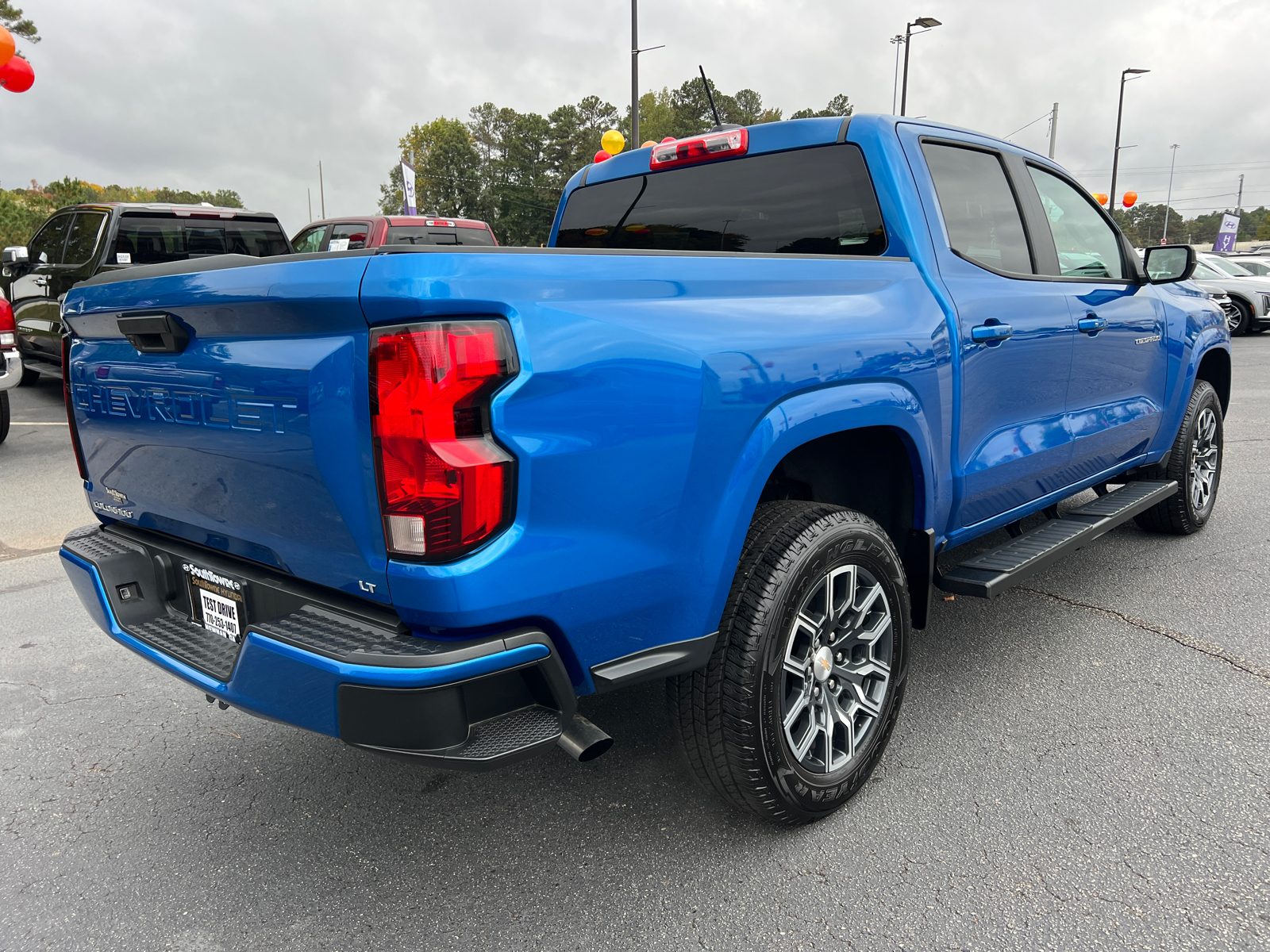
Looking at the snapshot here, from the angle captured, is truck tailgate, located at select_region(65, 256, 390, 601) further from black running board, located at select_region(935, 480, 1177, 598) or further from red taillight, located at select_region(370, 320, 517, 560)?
black running board, located at select_region(935, 480, 1177, 598)

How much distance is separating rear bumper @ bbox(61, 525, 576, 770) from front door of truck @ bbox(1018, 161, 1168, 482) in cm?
263

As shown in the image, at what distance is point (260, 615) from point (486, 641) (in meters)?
0.69

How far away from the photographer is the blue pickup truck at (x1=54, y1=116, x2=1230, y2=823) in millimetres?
1657

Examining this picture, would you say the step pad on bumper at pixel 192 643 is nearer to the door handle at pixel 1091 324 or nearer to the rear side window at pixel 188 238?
the door handle at pixel 1091 324

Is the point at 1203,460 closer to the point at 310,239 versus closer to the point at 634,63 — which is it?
the point at 310,239

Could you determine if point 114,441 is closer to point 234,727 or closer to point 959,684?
point 234,727

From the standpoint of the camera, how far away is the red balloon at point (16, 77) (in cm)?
1337

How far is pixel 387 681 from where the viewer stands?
1638mm

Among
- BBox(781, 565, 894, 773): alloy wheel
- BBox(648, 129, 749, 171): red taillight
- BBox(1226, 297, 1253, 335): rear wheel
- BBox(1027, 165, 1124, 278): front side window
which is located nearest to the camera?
BBox(781, 565, 894, 773): alloy wheel

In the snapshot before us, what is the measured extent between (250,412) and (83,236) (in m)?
9.21

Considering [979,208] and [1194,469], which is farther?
[1194,469]

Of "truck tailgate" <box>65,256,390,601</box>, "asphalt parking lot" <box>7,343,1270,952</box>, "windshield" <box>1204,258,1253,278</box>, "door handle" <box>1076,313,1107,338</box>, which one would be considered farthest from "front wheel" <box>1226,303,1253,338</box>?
"truck tailgate" <box>65,256,390,601</box>

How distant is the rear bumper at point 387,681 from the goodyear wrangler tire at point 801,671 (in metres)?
0.49

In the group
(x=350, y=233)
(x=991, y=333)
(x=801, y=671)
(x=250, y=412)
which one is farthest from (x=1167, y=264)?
(x=350, y=233)
